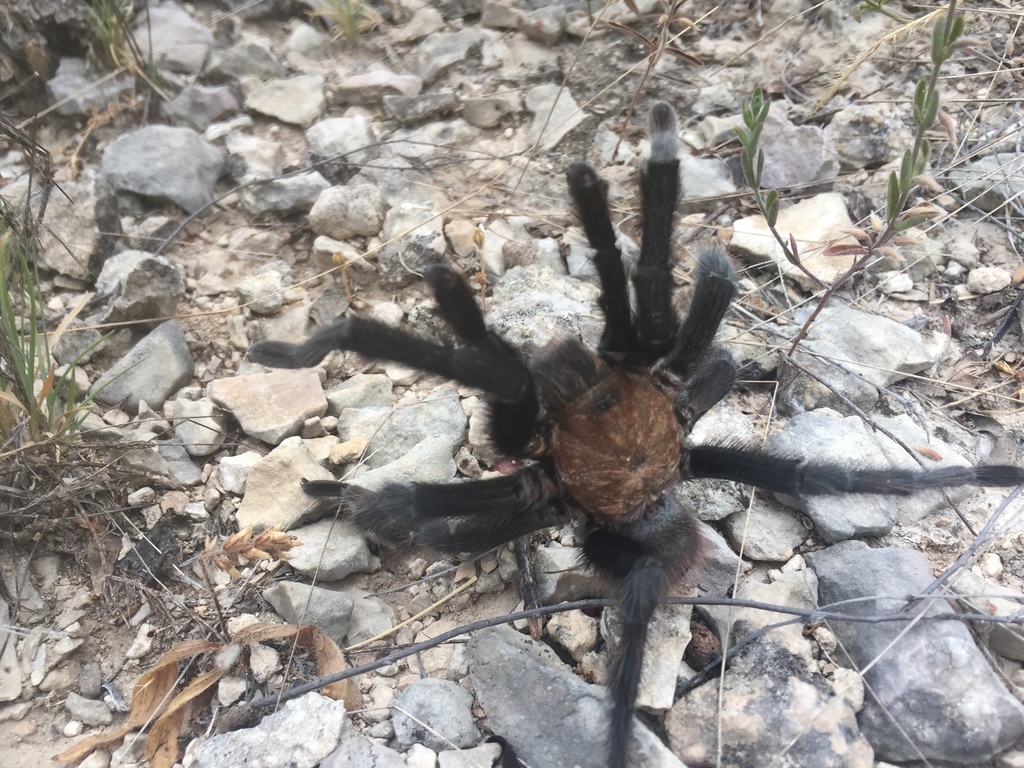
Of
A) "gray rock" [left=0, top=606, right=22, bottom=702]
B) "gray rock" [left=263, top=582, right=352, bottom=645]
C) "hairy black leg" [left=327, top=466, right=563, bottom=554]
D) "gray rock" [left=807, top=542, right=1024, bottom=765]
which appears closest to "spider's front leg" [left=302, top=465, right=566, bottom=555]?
"hairy black leg" [left=327, top=466, right=563, bottom=554]

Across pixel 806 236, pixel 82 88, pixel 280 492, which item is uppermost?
pixel 82 88

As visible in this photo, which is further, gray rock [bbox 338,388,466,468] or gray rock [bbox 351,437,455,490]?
gray rock [bbox 338,388,466,468]

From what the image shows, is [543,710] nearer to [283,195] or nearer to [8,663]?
[8,663]

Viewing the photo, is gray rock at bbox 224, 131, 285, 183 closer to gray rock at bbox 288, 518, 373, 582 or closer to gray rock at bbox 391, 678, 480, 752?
gray rock at bbox 288, 518, 373, 582

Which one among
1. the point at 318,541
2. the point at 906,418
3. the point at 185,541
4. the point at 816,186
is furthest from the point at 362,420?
the point at 816,186

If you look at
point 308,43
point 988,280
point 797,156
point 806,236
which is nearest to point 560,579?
point 806,236

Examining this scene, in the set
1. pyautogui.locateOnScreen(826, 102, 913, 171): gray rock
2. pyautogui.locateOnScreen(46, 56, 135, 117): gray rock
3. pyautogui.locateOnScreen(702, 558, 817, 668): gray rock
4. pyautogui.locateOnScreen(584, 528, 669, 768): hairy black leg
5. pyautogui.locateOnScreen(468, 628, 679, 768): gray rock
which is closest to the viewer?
pyautogui.locateOnScreen(584, 528, 669, 768): hairy black leg
